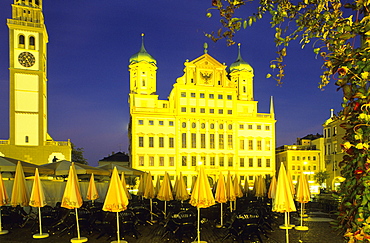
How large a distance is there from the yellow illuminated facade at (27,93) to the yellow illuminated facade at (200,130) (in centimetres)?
1146

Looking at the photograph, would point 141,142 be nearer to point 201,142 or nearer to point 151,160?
point 151,160

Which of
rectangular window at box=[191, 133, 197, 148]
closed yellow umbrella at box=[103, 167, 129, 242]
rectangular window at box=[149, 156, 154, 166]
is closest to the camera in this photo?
closed yellow umbrella at box=[103, 167, 129, 242]

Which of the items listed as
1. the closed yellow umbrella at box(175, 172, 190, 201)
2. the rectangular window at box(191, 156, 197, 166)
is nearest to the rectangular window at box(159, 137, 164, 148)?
the rectangular window at box(191, 156, 197, 166)

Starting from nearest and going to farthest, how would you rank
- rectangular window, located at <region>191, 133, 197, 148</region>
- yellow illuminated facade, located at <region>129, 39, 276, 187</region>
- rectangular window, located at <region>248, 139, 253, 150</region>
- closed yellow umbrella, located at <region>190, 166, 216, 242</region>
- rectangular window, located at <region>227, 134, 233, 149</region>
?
closed yellow umbrella, located at <region>190, 166, 216, 242</region> → yellow illuminated facade, located at <region>129, 39, 276, 187</region> → rectangular window, located at <region>191, 133, 197, 148</region> → rectangular window, located at <region>227, 134, 233, 149</region> → rectangular window, located at <region>248, 139, 253, 150</region>

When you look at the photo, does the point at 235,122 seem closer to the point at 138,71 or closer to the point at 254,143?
the point at 254,143

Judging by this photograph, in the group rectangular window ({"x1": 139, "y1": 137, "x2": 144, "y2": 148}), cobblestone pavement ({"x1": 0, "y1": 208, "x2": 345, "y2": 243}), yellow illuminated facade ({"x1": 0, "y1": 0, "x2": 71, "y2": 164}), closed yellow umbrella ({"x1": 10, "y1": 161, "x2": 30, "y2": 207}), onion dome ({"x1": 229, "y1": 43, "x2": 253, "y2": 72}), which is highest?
onion dome ({"x1": 229, "y1": 43, "x2": 253, "y2": 72})

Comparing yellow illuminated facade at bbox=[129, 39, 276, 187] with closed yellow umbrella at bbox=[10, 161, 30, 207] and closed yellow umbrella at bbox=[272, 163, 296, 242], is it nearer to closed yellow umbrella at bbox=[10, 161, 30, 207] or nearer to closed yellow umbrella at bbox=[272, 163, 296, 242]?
closed yellow umbrella at bbox=[10, 161, 30, 207]

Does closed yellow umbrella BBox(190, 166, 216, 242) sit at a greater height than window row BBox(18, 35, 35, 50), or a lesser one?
lesser

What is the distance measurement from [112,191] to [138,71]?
140ft

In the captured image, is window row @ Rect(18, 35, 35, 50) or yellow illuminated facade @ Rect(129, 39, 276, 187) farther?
yellow illuminated facade @ Rect(129, 39, 276, 187)

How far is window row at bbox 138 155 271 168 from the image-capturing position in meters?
42.9

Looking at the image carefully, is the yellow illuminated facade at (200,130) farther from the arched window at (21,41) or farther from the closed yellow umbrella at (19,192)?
the closed yellow umbrella at (19,192)

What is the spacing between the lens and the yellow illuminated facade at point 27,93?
34188 mm

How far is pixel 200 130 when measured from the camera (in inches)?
1752
